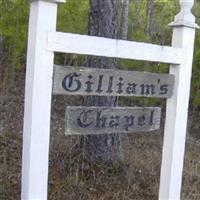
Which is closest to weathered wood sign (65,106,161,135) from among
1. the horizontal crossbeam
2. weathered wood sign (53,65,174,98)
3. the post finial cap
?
weathered wood sign (53,65,174,98)

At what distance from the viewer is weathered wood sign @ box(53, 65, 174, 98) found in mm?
3471

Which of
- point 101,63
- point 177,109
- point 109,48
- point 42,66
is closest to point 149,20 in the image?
point 101,63

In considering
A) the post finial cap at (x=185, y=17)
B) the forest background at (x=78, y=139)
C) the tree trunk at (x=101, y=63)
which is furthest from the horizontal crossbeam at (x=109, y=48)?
the forest background at (x=78, y=139)

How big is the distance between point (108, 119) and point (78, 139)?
2035 millimetres

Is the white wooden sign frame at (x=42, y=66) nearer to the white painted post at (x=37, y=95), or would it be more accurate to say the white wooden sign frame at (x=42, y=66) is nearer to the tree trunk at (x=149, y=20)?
the white painted post at (x=37, y=95)

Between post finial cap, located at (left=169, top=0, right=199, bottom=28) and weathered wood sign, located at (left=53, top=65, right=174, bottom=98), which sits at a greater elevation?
post finial cap, located at (left=169, top=0, right=199, bottom=28)

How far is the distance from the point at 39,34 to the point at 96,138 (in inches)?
93.3

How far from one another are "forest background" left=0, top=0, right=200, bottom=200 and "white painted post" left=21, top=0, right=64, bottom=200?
1.49 m

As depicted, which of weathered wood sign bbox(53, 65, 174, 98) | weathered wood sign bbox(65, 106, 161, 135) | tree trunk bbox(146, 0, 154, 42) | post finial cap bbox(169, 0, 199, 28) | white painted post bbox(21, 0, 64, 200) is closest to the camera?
white painted post bbox(21, 0, 64, 200)

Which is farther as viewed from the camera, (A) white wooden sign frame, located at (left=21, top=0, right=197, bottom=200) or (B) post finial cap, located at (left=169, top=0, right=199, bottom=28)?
(B) post finial cap, located at (left=169, top=0, right=199, bottom=28)

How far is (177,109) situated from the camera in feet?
13.8

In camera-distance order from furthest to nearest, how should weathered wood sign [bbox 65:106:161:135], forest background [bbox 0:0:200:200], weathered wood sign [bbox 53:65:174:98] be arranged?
1. forest background [bbox 0:0:200:200]
2. weathered wood sign [bbox 65:106:161:135]
3. weathered wood sign [bbox 53:65:174:98]

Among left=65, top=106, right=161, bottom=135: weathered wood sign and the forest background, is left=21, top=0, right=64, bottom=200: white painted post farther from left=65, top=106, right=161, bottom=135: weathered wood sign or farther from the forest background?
the forest background

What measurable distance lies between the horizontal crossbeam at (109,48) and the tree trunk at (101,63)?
146 centimetres
